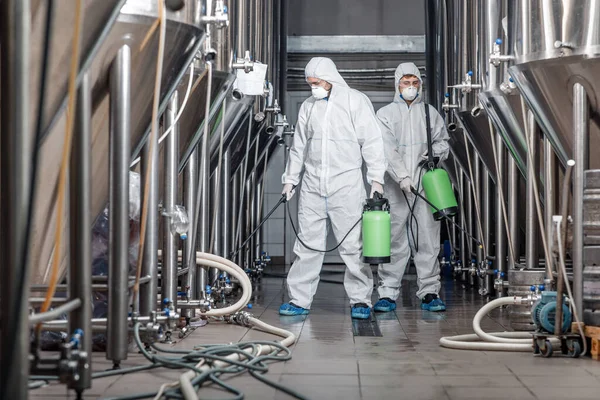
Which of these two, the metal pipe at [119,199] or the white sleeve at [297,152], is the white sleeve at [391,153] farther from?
the metal pipe at [119,199]

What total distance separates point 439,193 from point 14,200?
366 cm

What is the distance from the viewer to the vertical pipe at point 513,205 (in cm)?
450

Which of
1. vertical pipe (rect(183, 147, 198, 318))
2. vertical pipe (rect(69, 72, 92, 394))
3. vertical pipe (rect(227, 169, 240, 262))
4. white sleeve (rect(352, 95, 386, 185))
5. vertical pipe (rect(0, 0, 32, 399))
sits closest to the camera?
vertical pipe (rect(0, 0, 32, 399))

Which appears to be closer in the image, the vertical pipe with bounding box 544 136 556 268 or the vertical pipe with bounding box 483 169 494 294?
the vertical pipe with bounding box 544 136 556 268

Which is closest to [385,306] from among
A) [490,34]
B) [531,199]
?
[531,199]

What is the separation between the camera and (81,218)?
2115 millimetres

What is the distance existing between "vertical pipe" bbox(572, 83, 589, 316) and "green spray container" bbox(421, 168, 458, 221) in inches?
71.0

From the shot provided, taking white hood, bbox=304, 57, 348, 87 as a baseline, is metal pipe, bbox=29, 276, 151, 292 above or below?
below

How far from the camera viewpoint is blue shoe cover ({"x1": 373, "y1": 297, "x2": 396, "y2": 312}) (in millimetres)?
4707

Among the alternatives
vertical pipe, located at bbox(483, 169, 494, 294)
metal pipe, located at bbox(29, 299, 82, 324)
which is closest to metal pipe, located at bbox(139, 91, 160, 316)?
metal pipe, located at bbox(29, 299, 82, 324)

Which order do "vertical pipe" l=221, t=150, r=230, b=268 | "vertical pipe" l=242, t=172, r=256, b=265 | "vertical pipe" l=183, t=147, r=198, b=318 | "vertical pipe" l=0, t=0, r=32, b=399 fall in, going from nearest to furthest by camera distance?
"vertical pipe" l=0, t=0, r=32, b=399
"vertical pipe" l=183, t=147, r=198, b=318
"vertical pipe" l=221, t=150, r=230, b=268
"vertical pipe" l=242, t=172, r=256, b=265

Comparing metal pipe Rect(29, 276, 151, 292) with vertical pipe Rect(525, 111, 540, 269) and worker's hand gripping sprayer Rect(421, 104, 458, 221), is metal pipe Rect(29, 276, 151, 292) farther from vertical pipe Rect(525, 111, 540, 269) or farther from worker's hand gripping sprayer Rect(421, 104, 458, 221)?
worker's hand gripping sprayer Rect(421, 104, 458, 221)

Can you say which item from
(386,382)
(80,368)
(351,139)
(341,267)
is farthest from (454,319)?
(341,267)

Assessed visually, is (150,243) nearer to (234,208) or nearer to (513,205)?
(513,205)
